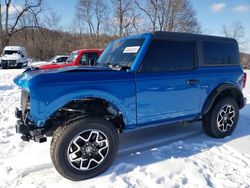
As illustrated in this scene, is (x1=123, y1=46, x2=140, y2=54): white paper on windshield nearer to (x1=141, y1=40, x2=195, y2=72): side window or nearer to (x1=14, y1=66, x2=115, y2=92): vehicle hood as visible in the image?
(x1=141, y1=40, x2=195, y2=72): side window

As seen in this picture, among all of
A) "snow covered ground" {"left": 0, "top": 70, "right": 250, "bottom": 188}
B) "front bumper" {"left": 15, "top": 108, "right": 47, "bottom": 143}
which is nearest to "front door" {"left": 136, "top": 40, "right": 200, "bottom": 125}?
"snow covered ground" {"left": 0, "top": 70, "right": 250, "bottom": 188}

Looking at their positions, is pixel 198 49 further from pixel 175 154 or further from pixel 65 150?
pixel 65 150

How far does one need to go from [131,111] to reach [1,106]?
5.01 metres

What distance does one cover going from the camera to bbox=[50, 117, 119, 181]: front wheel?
3.29 metres

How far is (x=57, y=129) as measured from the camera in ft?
11.1

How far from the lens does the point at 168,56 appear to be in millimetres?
4195

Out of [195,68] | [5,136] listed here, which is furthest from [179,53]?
[5,136]

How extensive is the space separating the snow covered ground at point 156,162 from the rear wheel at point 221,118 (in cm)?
16

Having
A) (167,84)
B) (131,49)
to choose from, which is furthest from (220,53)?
(131,49)

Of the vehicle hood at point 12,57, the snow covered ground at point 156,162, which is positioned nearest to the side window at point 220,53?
the snow covered ground at point 156,162

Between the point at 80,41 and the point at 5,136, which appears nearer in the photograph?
the point at 5,136

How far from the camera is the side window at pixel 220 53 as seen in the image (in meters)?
4.72

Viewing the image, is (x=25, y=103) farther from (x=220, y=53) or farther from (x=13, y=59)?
(x=13, y=59)

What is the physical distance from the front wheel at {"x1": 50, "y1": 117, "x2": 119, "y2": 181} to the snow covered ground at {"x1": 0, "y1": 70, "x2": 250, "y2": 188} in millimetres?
144
